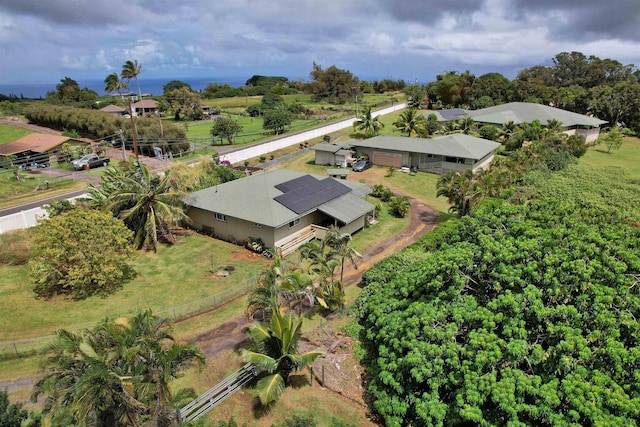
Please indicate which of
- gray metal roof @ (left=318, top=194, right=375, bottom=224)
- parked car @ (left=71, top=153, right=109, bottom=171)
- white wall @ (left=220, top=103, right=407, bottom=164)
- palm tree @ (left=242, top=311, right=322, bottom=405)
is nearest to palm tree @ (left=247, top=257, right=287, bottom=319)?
palm tree @ (left=242, top=311, right=322, bottom=405)

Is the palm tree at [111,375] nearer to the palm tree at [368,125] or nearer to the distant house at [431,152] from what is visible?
the distant house at [431,152]

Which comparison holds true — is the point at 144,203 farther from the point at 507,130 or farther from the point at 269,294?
the point at 507,130

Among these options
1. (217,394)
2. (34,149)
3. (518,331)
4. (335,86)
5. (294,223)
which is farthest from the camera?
(335,86)

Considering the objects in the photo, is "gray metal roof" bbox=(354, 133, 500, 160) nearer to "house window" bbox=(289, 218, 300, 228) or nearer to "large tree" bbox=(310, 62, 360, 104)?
"house window" bbox=(289, 218, 300, 228)

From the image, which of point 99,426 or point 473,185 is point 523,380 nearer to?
point 99,426

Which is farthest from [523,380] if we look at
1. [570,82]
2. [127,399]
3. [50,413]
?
[570,82]

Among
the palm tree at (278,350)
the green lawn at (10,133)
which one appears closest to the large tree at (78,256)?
the palm tree at (278,350)

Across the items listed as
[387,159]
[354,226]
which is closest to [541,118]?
[387,159]
